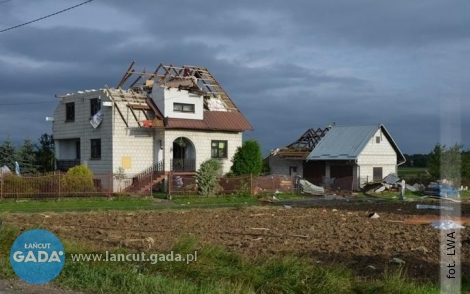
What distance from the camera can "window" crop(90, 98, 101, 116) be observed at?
4498cm

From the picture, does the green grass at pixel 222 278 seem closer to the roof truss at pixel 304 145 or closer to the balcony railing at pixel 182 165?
the balcony railing at pixel 182 165

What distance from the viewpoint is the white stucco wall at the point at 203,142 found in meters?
44.8

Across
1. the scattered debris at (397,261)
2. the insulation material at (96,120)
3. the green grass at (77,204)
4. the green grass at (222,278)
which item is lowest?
the green grass at (77,204)

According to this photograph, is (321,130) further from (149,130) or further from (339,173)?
(149,130)

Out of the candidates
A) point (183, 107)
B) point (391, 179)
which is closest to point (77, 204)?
point (183, 107)

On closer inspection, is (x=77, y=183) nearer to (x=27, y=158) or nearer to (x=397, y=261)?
(x=27, y=158)

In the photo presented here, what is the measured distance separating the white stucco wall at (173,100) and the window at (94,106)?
4185 mm

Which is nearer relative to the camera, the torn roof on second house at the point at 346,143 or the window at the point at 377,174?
the torn roof on second house at the point at 346,143

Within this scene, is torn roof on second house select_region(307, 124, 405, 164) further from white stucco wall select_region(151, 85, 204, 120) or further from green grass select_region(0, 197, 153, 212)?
green grass select_region(0, 197, 153, 212)

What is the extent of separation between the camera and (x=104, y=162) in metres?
43.9

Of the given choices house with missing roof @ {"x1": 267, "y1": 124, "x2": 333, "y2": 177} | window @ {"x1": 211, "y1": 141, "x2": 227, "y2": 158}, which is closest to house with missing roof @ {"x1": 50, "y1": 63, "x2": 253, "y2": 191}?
window @ {"x1": 211, "y1": 141, "x2": 227, "y2": 158}

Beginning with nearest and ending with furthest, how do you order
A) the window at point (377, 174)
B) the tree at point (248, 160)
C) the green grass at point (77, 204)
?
the green grass at point (77, 204), the tree at point (248, 160), the window at point (377, 174)

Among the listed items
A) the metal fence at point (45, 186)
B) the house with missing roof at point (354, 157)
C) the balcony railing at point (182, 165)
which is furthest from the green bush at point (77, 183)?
the house with missing roof at point (354, 157)

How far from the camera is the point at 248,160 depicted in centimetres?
4641
